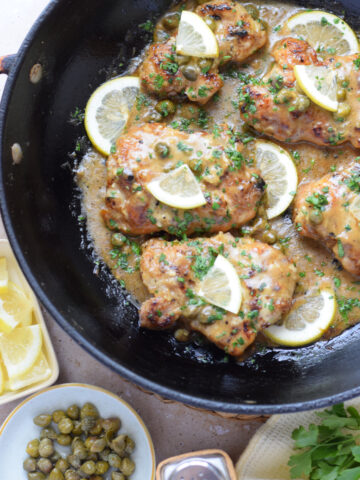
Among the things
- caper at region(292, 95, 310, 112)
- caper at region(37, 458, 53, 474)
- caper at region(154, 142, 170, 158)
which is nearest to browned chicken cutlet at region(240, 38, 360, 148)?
caper at region(292, 95, 310, 112)

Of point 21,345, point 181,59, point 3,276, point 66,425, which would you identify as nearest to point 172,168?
point 181,59

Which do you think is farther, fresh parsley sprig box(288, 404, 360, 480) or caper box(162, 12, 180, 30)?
caper box(162, 12, 180, 30)

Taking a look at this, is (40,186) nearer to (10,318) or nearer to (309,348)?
(10,318)

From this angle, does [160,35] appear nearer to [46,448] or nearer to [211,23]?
[211,23]

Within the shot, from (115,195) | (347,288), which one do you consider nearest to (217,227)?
(115,195)

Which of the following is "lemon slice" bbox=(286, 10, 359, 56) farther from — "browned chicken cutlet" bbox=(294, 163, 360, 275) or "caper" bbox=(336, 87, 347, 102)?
"browned chicken cutlet" bbox=(294, 163, 360, 275)

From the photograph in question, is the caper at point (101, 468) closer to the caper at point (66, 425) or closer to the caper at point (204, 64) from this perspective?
the caper at point (66, 425)
